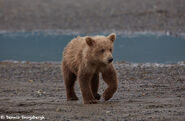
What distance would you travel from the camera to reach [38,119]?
7.29 meters

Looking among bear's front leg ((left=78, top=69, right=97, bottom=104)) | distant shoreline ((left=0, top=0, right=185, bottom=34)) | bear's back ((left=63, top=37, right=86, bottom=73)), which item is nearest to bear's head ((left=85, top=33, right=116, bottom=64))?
bear's front leg ((left=78, top=69, right=97, bottom=104))

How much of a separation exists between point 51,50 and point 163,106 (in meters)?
11.8

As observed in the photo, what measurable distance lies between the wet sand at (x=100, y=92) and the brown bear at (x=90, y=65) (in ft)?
0.89

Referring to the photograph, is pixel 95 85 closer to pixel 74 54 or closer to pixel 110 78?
pixel 110 78

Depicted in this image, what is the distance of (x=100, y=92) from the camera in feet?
33.8

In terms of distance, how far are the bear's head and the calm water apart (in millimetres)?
7351

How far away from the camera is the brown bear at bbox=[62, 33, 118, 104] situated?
8.09 meters

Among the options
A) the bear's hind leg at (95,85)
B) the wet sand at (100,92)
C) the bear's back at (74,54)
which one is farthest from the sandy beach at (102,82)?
the bear's back at (74,54)

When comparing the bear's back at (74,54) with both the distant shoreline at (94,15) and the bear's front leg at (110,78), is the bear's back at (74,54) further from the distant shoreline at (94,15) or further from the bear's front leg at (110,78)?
the distant shoreline at (94,15)

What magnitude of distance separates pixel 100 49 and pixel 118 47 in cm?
1116

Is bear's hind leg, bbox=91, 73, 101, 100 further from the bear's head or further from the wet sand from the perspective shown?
the bear's head

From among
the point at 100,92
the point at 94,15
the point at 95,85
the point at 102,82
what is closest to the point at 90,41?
the point at 95,85

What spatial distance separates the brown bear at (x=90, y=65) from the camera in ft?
26.5

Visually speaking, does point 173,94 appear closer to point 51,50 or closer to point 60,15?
point 51,50
